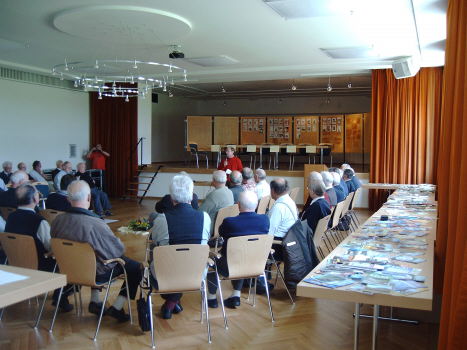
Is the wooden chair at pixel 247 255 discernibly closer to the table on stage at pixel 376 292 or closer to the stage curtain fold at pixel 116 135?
the table on stage at pixel 376 292

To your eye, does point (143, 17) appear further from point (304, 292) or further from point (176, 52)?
point (304, 292)

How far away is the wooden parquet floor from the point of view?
11.3 feet

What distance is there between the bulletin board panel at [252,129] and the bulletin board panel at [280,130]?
0.76 ft

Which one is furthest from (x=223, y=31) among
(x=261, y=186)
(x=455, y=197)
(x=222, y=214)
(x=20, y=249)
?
(x=455, y=197)

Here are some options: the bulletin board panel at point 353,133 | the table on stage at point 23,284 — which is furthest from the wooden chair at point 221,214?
the bulletin board panel at point 353,133

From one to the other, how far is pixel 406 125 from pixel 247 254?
7509 millimetres

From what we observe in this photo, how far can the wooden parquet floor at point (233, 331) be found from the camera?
3457mm

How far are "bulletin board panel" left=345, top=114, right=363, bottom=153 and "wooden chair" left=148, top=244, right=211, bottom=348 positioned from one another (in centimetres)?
1320

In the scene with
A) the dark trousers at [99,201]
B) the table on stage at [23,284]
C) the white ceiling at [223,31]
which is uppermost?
the white ceiling at [223,31]

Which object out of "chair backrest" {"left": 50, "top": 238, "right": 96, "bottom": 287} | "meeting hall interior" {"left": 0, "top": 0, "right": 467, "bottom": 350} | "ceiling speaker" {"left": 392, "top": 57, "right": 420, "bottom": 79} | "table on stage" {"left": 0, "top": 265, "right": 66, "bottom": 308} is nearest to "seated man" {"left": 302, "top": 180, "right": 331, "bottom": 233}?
"meeting hall interior" {"left": 0, "top": 0, "right": 467, "bottom": 350}

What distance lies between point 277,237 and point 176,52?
4.41 meters

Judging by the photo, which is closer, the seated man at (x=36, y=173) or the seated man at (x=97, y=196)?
the seated man at (x=97, y=196)

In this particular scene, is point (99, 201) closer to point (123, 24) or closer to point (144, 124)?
point (123, 24)

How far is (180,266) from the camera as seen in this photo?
338cm
